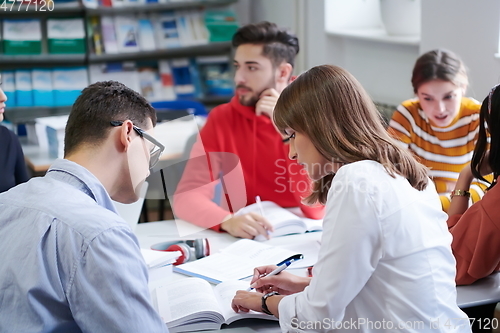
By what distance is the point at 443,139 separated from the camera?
8.49 feet

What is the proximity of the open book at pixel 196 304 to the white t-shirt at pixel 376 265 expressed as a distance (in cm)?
17

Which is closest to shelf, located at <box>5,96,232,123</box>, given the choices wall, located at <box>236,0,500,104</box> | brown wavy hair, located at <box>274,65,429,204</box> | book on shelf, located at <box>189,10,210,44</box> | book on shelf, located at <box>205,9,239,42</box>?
book on shelf, located at <box>189,10,210,44</box>

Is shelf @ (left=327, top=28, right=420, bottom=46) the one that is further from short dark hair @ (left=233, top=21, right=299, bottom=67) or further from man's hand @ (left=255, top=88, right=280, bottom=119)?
man's hand @ (left=255, top=88, right=280, bottom=119)

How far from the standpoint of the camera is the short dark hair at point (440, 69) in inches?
95.6

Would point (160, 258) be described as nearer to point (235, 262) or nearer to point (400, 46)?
point (235, 262)

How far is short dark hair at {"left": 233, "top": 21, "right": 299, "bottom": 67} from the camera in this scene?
8.60ft

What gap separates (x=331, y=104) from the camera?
136 centimetres

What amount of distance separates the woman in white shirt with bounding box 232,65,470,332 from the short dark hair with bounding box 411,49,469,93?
1.15 m

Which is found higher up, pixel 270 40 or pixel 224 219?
pixel 270 40

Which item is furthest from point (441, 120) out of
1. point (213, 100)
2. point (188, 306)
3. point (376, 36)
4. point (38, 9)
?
point (38, 9)

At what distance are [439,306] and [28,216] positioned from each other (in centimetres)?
89

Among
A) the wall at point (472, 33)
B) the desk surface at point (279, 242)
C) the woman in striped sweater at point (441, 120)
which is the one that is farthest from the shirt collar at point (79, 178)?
the wall at point (472, 33)

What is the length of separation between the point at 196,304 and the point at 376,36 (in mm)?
2575

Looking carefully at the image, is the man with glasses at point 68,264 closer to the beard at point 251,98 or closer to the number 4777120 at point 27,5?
the beard at point 251,98
